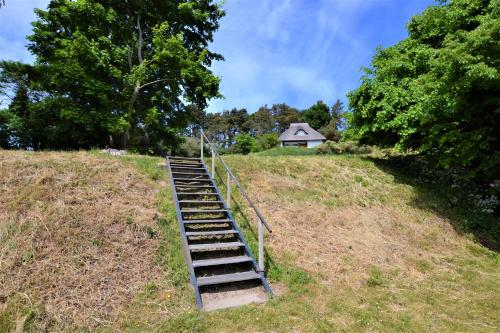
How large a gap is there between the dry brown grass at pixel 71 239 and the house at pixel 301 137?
43.9 meters

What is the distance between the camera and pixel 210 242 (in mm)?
7188

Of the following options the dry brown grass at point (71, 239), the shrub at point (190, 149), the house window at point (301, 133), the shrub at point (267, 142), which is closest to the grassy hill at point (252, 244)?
the dry brown grass at point (71, 239)

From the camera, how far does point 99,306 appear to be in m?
4.95

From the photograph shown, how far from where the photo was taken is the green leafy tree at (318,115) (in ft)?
203

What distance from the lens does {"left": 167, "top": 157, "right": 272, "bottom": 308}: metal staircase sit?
19.6 ft

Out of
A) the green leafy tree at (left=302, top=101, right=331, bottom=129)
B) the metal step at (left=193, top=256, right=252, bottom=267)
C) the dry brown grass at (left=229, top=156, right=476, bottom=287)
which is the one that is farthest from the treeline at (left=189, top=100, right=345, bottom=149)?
the metal step at (left=193, top=256, right=252, bottom=267)

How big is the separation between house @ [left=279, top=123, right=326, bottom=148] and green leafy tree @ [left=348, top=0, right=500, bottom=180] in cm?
3717

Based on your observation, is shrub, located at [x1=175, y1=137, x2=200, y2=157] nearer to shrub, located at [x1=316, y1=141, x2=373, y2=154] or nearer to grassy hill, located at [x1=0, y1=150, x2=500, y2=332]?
shrub, located at [x1=316, y1=141, x2=373, y2=154]

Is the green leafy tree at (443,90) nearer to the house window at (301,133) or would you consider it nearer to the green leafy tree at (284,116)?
the house window at (301,133)

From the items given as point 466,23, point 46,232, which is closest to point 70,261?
point 46,232

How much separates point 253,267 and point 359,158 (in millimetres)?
9494

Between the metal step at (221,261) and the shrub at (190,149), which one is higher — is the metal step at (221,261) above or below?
below

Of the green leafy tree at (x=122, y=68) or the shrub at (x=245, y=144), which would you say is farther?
the shrub at (x=245, y=144)

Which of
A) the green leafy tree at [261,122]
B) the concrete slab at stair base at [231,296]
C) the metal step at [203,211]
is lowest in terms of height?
the concrete slab at stair base at [231,296]
